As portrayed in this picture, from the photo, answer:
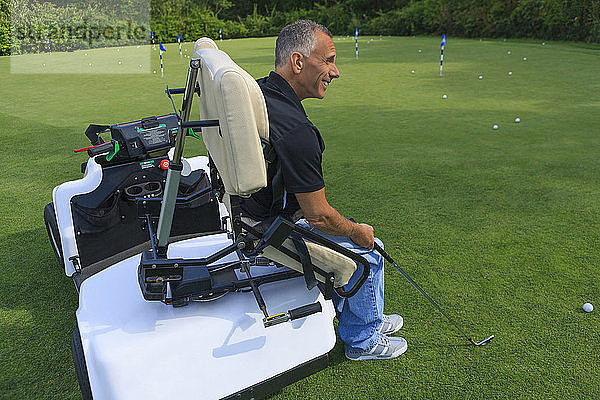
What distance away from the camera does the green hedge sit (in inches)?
783

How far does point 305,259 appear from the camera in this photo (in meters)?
2.03

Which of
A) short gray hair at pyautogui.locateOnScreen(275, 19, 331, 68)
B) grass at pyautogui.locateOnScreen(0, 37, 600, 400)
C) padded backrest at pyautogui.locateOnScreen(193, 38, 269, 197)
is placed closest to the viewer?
padded backrest at pyautogui.locateOnScreen(193, 38, 269, 197)

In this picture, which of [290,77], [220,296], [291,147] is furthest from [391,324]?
[290,77]

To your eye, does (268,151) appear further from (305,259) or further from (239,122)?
(305,259)

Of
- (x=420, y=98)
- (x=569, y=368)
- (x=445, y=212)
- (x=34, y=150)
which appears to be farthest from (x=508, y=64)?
(x=569, y=368)

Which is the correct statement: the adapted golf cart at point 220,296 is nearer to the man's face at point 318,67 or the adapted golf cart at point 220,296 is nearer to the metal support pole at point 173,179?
the metal support pole at point 173,179

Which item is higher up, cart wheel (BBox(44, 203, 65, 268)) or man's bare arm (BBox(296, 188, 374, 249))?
man's bare arm (BBox(296, 188, 374, 249))

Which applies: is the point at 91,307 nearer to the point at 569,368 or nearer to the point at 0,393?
the point at 0,393

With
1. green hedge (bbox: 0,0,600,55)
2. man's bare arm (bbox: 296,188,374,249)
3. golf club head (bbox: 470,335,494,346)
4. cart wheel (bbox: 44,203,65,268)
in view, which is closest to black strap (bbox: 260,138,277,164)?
man's bare arm (bbox: 296,188,374,249)

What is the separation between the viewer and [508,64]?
42.8 ft

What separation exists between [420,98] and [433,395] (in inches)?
290

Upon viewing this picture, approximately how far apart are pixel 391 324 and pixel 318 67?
1.43 meters

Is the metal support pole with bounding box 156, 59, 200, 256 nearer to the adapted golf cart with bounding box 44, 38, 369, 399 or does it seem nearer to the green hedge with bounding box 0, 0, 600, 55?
the adapted golf cart with bounding box 44, 38, 369, 399

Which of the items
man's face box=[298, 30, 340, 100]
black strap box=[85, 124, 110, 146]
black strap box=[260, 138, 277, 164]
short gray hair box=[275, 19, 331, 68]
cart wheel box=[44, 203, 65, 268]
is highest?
short gray hair box=[275, 19, 331, 68]
